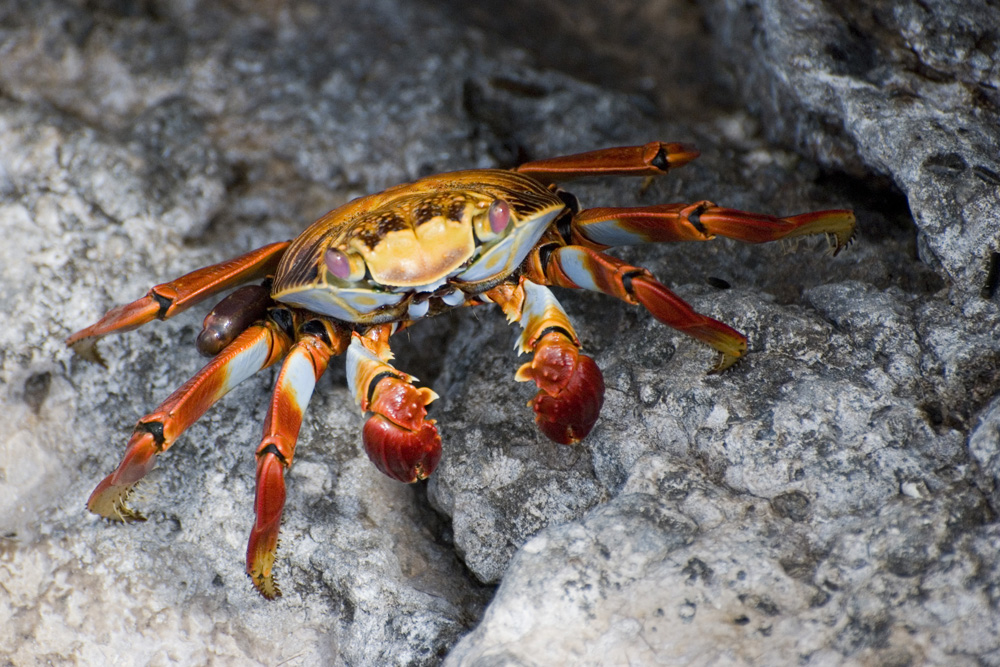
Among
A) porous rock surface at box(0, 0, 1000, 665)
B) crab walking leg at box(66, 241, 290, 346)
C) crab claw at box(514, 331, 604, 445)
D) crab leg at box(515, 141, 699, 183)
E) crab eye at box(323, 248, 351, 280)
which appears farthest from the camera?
crab leg at box(515, 141, 699, 183)

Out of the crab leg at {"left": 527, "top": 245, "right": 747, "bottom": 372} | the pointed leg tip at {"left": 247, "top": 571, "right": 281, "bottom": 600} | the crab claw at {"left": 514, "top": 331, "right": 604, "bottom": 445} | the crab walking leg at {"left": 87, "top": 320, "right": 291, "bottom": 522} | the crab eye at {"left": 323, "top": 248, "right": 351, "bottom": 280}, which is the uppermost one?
the crab leg at {"left": 527, "top": 245, "right": 747, "bottom": 372}

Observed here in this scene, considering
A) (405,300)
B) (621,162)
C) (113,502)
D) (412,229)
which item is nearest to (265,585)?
(113,502)

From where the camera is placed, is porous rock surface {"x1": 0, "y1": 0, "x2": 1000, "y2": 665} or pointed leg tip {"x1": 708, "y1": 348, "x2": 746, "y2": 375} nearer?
porous rock surface {"x1": 0, "y1": 0, "x2": 1000, "y2": 665}

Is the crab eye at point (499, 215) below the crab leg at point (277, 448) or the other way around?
the other way around

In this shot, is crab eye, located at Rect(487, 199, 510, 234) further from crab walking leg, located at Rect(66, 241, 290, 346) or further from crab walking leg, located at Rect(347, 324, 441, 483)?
crab walking leg, located at Rect(66, 241, 290, 346)

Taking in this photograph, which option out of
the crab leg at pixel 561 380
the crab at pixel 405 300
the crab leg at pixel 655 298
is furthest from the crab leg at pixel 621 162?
the crab leg at pixel 561 380

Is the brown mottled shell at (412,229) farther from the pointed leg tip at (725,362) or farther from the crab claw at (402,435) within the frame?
the pointed leg tip at (725,362)

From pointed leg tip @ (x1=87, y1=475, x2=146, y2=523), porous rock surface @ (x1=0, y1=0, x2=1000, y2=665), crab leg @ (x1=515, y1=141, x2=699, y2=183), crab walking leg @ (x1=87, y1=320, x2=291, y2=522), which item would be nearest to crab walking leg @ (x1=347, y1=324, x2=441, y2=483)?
porous rock surface @ (x1=0, y1=0, x2=1000, y2=665)
